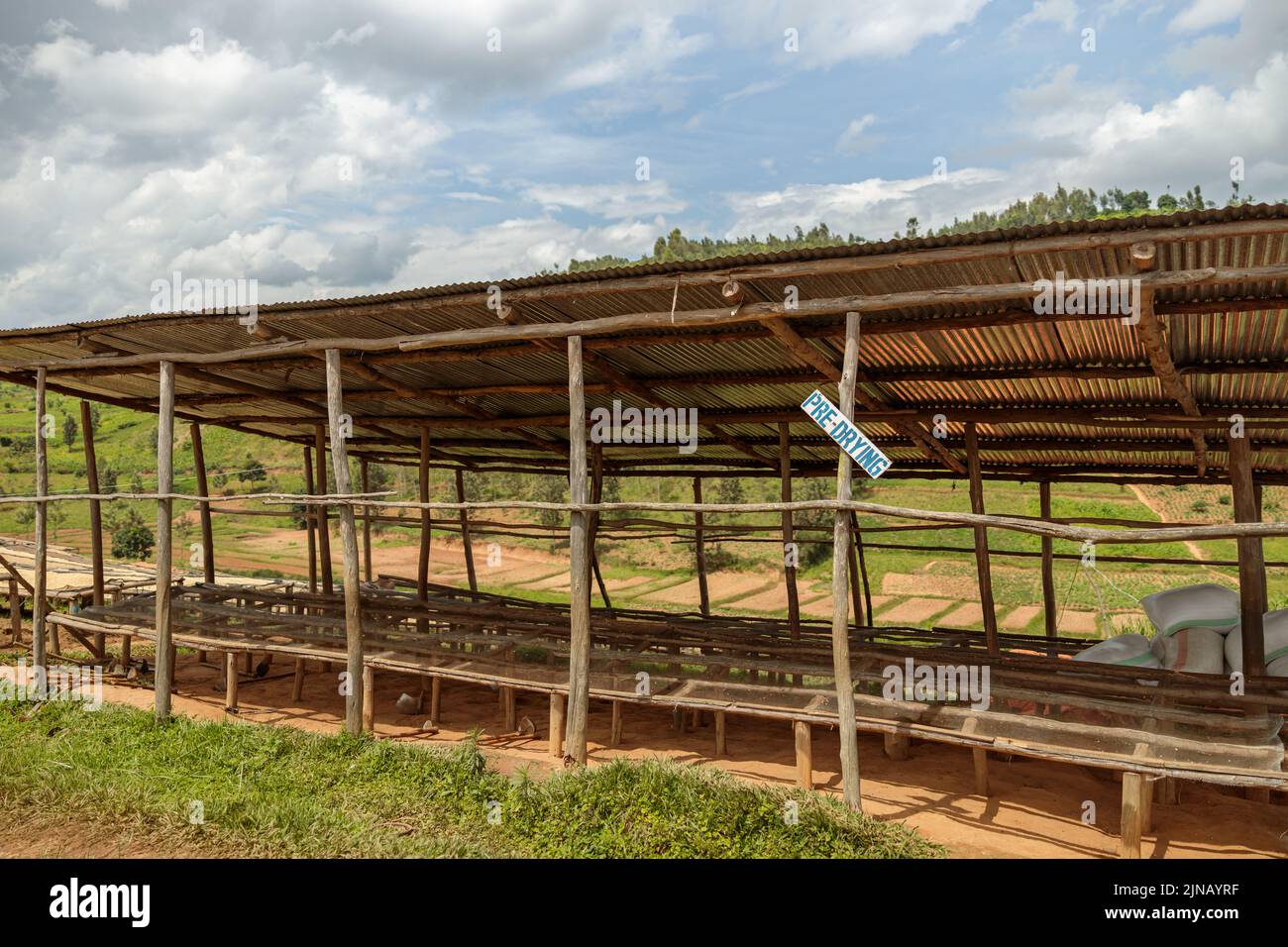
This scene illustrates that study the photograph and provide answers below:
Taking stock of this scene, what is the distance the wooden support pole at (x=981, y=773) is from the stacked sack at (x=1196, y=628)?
2.31 meters

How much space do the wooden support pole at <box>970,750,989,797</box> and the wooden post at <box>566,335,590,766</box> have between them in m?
3.07

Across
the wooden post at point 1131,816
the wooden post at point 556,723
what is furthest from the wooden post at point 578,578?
the wooden post at point 1131,816

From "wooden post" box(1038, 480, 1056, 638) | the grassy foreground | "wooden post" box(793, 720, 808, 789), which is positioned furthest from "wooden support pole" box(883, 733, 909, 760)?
"wooden post" box(1038, 480, 1056, 638)

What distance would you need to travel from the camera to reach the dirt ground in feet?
18.8

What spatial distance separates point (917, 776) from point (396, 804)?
4150 mm

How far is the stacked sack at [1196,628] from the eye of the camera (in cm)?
751

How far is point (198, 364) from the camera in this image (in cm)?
916

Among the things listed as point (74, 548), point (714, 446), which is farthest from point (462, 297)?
point (74, 548)

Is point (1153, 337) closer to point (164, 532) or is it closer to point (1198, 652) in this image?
point (1198, 652)

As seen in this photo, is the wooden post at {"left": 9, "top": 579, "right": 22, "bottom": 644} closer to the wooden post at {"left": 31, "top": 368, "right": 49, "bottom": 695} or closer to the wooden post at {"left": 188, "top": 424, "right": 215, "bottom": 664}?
the wooden post at {"left": 188, "top": 424, "right": 215, "bottom": 664}

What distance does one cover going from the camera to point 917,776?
7.04 metres

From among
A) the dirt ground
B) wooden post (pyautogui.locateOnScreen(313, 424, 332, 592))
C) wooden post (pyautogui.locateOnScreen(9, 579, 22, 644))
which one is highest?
wooden post (pyautogui.locateOnScreen(313, 424, 332, 592))

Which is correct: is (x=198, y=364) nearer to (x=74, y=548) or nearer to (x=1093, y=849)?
(x=1093, y=849)

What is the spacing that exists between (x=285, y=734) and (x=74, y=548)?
74.2 ft
